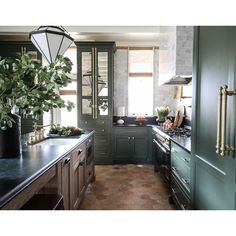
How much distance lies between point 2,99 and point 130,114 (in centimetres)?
434

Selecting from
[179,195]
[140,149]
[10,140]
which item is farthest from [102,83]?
[10,140]

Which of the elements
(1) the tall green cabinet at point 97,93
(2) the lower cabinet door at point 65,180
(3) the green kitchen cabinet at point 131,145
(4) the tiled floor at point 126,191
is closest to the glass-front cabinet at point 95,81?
(1) the tall green cabinet at point 97,93

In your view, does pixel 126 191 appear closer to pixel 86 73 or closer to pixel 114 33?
pixel 86 73

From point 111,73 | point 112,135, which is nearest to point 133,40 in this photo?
point 111,73

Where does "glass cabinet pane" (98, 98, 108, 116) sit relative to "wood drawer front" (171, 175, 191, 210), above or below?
above

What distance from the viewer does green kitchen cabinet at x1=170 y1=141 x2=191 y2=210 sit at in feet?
6.90

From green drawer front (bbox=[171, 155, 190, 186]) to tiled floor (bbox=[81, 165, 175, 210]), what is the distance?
1.79ft

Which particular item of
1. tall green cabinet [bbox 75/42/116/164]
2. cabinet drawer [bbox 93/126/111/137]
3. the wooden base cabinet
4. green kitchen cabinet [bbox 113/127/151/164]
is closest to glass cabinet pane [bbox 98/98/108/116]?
tall green cabinet [bbox 75/42/116/164]

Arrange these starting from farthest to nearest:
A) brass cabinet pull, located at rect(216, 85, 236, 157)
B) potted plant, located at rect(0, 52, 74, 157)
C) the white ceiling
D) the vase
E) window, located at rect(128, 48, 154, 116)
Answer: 1. window, located at rect(128, 48, 154, 116)
2. the white ceiling
3. the vase
4. potted plant, located at rect(0, 52, 74, 157)
5. brass cabinet pull, located at rect(216, 85, 236, 157)

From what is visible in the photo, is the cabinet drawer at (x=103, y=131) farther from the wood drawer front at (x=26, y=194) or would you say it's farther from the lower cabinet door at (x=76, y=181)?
the wood drawer front at (x=26, y=194)

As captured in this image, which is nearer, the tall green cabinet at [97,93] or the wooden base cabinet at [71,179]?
the wooden base cabinet at [71,179]

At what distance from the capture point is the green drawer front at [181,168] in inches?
83.7

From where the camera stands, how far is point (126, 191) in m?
3.28

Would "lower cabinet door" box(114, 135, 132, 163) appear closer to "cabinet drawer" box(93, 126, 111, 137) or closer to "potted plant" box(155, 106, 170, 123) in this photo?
"cabinet drawer" box(93, 126, 111, 137)
